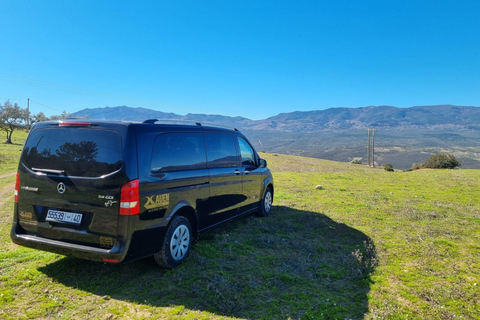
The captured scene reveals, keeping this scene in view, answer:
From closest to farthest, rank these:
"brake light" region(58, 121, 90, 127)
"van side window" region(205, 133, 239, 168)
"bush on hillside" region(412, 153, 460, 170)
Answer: "brake light" region(58, 121, 90, 127) < "van side window" region(205, 133, 239, 168) < "bush on hillside" region(412, 153, 460, 170)

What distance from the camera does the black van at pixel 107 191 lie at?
3695mm

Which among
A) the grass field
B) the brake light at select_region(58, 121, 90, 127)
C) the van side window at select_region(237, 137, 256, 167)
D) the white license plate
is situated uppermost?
the brake light at select_region(58, 121, 90, 127)

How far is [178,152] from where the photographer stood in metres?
4.60

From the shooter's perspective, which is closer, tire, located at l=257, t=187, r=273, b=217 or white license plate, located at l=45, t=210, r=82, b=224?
white license plate, located at l=45, t=210, r=82, b=224

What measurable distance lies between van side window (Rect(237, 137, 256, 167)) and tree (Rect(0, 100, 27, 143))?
51.4 metres

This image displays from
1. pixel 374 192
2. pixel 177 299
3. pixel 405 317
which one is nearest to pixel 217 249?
pixel 177 299

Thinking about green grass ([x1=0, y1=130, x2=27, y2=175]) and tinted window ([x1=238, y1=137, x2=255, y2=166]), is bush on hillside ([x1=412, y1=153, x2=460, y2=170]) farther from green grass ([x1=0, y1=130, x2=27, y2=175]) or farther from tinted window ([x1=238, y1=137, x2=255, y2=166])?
green grass ([x1=0, y1=130, x2=27, y2=175])

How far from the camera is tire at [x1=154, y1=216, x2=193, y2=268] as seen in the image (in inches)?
165

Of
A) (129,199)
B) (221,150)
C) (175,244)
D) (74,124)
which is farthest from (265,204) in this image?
(74,124)

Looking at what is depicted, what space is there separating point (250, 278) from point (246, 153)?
10.5ft

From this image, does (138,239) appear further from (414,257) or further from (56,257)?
(414,257)

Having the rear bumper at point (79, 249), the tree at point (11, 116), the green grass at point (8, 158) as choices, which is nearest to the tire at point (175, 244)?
the rear bumper at point (79, 249)

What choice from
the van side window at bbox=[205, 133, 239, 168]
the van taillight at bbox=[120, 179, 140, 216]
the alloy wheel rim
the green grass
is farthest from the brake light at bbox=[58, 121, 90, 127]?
the green grass

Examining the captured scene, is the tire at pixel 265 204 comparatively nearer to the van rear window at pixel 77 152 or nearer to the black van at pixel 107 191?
the black van at pixel 107 191
